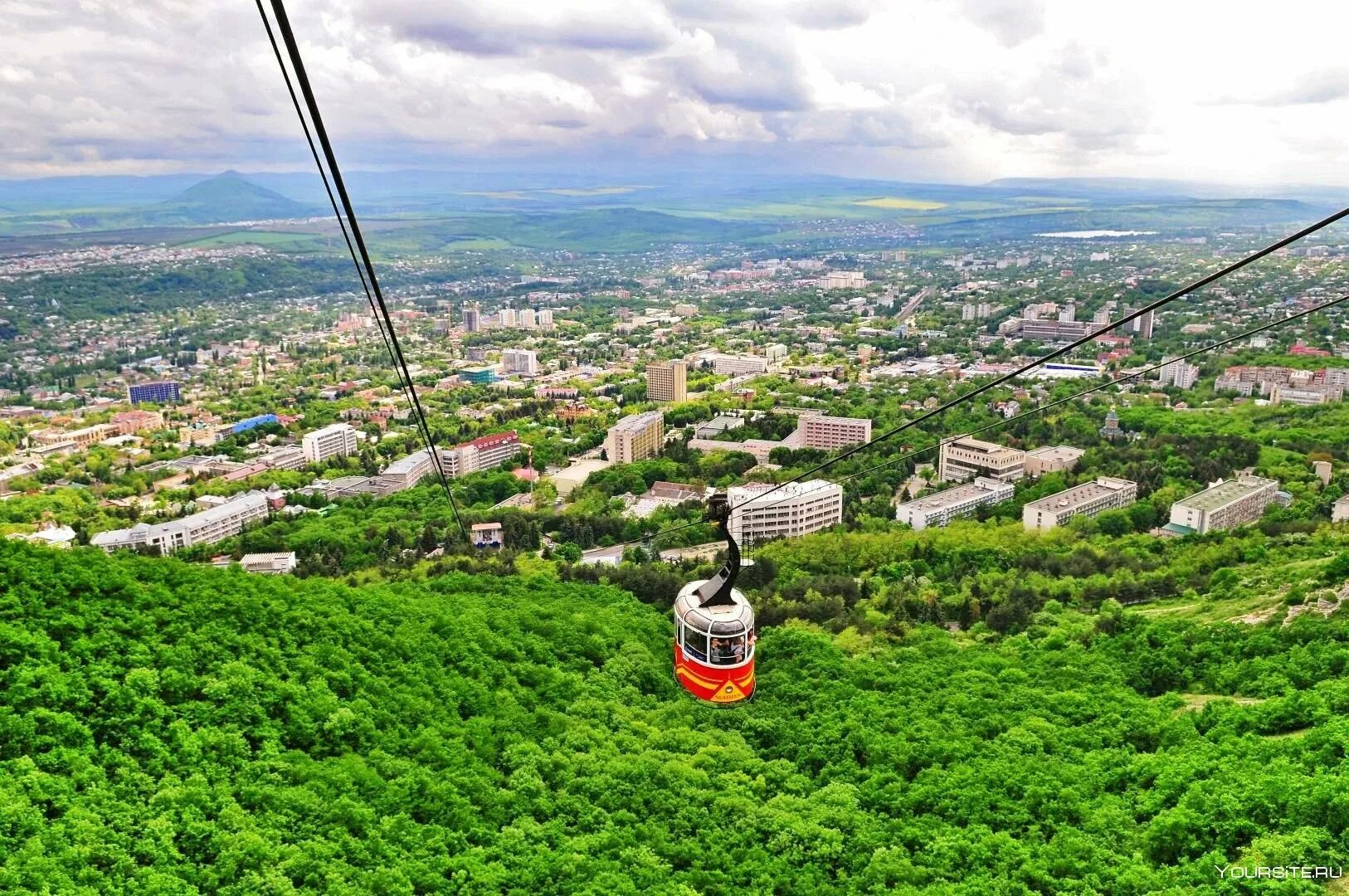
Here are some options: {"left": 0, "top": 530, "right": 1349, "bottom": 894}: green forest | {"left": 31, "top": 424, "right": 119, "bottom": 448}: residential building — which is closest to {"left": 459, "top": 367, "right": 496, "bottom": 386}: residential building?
{"left": 31, "top": 424, "right": 119, "bottom": 448}: residential building

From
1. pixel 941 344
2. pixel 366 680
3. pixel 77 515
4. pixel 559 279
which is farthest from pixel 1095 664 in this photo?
pixel 559 279

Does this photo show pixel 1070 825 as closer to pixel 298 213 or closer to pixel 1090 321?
pixel 1090 321

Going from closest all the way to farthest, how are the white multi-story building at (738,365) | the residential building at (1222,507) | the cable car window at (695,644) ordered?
the cable car window at (695,644) < the residential building at (1222,507) < the white multi-story building at (738,365)

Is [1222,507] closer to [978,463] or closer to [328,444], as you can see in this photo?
[978,463]

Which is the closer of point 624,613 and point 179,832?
point 179,832

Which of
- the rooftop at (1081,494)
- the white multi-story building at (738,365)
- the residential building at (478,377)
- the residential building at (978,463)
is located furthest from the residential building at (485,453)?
the rooftop at (1081,494)

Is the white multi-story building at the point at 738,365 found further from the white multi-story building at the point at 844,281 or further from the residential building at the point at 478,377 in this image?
the white multi-story building at the point at 844,281

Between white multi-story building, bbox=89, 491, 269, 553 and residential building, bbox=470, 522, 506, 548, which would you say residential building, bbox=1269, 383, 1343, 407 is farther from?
white multi-story building, bbox=89, 491, 269, 553

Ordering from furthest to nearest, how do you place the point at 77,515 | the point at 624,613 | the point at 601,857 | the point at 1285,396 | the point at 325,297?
the point at 325,297, the point at 1285,396, the point at 77,515, the point at 624,613, the point at 601,857
